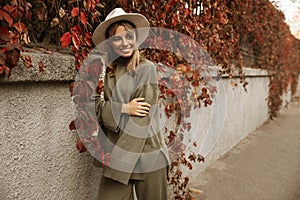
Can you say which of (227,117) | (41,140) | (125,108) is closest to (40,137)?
(41,140)

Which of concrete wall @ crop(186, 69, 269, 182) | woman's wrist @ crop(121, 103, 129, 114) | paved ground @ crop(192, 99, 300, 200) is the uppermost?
woman's wrist @ crop(121, 103, 129, 114)

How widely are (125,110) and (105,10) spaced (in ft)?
3.05

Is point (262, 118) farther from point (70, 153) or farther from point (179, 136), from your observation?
point (70, 153)

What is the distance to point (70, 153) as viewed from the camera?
6.74ft

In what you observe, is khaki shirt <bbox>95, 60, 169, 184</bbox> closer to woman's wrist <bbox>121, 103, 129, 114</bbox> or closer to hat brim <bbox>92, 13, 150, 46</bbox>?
woman's wrist <bbox>121, 103, 129, 114</bbox>

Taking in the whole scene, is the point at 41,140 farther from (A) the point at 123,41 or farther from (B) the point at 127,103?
(A) the point at 123,41

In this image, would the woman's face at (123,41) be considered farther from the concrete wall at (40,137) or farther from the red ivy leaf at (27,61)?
the red ivy leaf at (27,61)

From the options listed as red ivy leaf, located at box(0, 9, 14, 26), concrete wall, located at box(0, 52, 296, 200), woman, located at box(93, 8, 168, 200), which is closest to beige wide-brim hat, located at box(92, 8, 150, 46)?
woman, located at box(93, 8, 168, 200)

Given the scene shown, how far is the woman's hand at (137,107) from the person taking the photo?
1770mm

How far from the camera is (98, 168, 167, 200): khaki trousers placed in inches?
→ 78.5

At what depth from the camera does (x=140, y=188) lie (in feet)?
6.66

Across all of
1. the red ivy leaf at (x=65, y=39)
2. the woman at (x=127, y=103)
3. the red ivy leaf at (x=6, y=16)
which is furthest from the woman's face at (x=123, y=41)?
the red ivy leaf at (x=6, y=16)

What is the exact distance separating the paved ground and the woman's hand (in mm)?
2126

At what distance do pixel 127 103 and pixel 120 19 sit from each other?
1.57 feet
